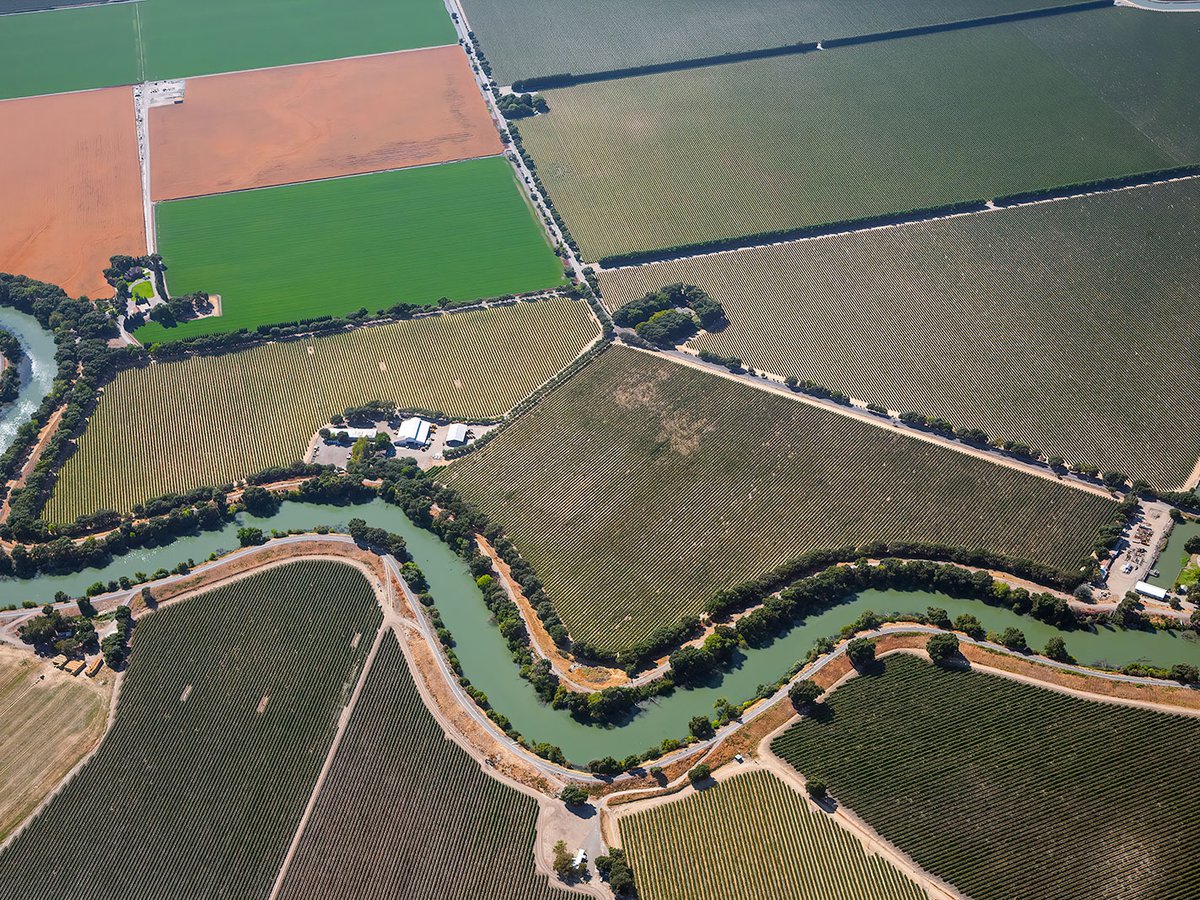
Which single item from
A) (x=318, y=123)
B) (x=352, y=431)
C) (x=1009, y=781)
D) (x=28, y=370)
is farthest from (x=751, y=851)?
(x=318, y=123)

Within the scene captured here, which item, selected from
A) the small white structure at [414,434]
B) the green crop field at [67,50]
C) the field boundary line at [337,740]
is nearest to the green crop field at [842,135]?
the small white structure at [414,434]

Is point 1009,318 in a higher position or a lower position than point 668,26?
lower

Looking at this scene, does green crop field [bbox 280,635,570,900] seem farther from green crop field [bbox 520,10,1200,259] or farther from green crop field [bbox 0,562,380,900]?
green crop field [bbox 520,10,1200,259]

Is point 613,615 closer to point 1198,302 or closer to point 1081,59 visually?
point 1198,302

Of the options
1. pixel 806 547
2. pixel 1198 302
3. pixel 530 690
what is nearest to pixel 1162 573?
pixel 806 547

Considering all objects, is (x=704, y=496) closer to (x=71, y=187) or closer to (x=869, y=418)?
(x=869, y=418)

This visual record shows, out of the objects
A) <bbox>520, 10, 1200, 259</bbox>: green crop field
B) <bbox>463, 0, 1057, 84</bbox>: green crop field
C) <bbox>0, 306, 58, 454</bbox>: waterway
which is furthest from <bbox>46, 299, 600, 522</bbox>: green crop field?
<bbox>463, 0, 1057, 84</bbox>: green crop field

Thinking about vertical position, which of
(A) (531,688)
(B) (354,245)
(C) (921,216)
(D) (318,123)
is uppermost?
(D) (318,123)
